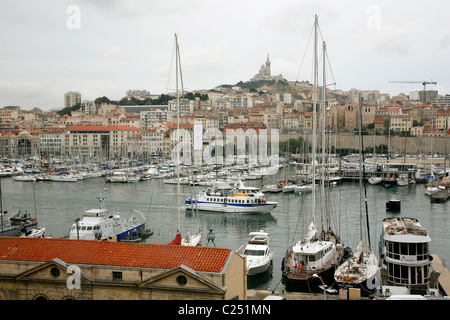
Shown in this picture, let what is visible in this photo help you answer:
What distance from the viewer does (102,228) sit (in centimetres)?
783

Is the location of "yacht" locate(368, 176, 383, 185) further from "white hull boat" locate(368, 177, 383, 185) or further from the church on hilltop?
the church on hilltop

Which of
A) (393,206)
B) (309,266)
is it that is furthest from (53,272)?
(393,206)

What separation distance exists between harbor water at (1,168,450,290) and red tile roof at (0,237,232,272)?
8.66 ft

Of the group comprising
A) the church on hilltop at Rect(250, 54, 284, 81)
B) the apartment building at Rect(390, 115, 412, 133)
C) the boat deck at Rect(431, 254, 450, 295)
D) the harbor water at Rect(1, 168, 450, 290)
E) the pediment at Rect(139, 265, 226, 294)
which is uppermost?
the church on hilltop at Rect(250, 54, 284, 81)

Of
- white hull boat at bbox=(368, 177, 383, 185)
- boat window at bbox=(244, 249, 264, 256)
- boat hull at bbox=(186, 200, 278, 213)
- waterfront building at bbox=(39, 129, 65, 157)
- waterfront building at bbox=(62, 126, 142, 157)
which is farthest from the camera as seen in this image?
waterfront building at bbox=(62, 126, 142, 157)

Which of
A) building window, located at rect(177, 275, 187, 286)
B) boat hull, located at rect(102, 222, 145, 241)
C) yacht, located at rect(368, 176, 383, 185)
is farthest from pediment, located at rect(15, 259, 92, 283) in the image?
yacht, located at rect(368, 176, 383, 185)

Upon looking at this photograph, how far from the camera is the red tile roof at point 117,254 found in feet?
11.0

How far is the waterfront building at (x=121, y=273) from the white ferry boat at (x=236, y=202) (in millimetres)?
6993

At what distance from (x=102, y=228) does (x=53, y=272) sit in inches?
177

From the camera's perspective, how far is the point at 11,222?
879 cm

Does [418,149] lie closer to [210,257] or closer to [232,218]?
Result: [232,218]

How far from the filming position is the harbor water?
8141 millimetres

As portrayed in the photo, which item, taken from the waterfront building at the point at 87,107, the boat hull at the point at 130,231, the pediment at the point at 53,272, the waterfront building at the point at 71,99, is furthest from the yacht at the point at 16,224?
the waterfront building at the point at 71,99

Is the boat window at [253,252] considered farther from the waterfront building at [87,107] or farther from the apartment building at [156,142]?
the waterfront building at [87,107]
